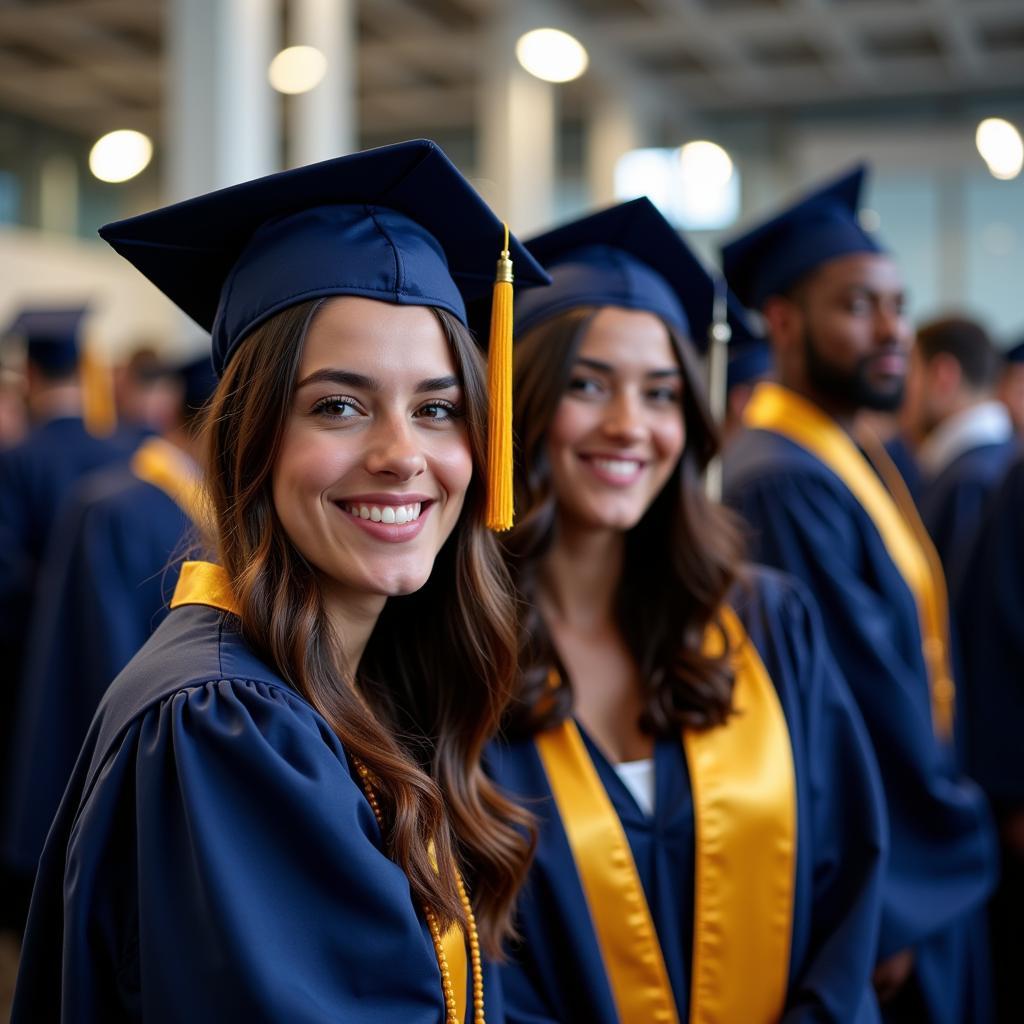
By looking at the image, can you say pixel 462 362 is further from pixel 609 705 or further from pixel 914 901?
pixel 914 901

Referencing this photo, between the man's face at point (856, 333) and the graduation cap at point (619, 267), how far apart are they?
3.21 ft

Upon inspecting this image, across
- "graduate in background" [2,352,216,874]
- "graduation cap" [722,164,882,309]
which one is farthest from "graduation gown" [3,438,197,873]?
"graduation cap" [722,164,882,309]

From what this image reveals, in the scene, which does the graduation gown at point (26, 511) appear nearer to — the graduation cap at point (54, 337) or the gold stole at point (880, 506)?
the graduation cap at point (54, 337)

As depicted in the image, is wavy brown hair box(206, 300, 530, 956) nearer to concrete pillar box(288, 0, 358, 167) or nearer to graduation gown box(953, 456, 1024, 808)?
graduation gown box(953, 456, 1024, 808)

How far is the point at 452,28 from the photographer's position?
957cm

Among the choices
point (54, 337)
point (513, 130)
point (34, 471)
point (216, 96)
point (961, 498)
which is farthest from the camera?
point (513, 130)

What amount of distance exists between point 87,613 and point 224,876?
2318 millimetres

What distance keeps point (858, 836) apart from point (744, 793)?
0.84ft

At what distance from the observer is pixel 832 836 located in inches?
77.3

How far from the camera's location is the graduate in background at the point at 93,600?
10.5ft

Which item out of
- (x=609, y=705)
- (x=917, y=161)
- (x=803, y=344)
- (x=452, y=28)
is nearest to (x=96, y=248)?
(x=452, y=28)

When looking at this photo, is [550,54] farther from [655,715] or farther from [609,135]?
[655,715]

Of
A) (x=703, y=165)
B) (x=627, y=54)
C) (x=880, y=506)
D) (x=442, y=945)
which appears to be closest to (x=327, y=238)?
(x=442, y=945)

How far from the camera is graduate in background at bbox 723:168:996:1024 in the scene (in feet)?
7.90
